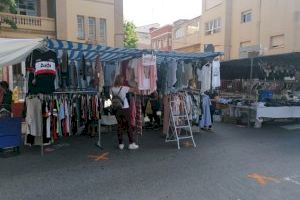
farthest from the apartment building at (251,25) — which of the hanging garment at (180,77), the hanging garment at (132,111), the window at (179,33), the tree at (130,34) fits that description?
the hanging garment at (132,111)

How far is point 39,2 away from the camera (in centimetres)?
1992

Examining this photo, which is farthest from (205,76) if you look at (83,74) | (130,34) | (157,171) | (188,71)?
(130,34)

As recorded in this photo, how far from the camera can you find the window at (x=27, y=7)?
19.4 m

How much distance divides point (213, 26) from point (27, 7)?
1606 centimetres

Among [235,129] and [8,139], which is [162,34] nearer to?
[235,129]

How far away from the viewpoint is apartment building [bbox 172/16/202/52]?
105 ft

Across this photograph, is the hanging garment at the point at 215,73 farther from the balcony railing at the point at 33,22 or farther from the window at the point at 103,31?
the window at the point at 103,31

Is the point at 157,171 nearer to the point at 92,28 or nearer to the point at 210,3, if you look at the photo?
the point at 92,28

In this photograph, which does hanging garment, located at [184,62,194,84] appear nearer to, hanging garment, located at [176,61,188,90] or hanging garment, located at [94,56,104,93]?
hanging garment, located at [176,61,188,90]

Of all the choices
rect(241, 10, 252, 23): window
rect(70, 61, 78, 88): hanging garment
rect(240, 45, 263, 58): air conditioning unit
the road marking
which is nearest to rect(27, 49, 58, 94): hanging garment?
rect(70, 61, 78, 88): hanging garment

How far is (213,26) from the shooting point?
28375 mm

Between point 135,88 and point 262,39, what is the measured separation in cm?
1673

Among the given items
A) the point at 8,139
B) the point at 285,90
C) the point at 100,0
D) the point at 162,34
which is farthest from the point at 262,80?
the point at 162,34

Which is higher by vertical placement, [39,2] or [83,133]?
[39,2]
